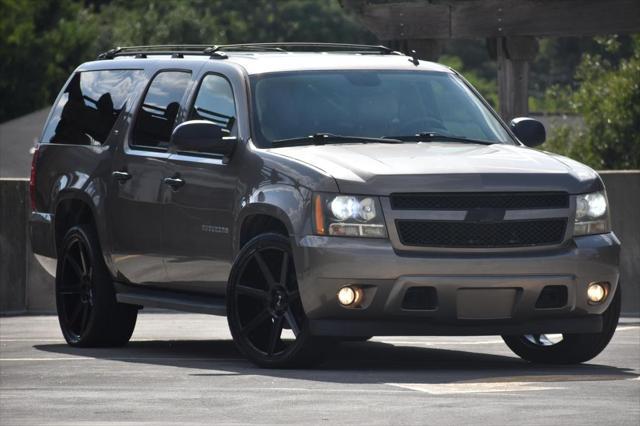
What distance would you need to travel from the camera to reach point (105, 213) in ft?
44.2

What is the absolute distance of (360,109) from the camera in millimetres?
12219

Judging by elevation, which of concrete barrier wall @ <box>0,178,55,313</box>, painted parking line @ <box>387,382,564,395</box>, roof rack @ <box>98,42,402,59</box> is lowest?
concrete barrier wall @ <box>0,178,55,313</box>

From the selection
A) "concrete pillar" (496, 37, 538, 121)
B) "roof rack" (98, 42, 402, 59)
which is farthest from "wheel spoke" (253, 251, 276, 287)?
"concrete pillar" (496, 37, 538, 121)

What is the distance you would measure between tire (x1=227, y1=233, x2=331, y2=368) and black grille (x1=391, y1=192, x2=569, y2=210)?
0.72 m

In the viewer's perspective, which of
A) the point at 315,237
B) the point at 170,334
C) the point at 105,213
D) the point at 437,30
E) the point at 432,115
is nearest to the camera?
the point at 315,237

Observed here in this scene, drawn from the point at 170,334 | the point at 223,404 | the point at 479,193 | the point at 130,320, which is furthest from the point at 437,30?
the point at 223,404

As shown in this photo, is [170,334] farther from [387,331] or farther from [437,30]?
[437,30]

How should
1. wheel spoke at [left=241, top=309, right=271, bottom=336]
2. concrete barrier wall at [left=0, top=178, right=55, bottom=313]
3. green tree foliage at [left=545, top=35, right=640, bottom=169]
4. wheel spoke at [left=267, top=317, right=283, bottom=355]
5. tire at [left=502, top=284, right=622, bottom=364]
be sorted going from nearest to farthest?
wheel spoke at [left=267, top=317, right=283, bottom=355] → wheel spoke at [left=241, top=309, right=271, bottom=336] → tire at [left=502, top=284, right=622, bottom=364] → concrete barrier wall at [left=0, top=178, right=55, bottom=313] → green tree foliage at [left=545, top=35, right=640, bottom=169]

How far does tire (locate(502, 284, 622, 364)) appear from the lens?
11.8 metres

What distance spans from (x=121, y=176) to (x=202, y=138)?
145cm

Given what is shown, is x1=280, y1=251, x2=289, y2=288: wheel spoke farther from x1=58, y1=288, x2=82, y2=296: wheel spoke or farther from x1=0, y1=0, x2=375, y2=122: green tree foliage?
x1=0, y1=0, x2=375, y2=122: green tree foliage

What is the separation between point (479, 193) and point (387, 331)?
90 centimetres

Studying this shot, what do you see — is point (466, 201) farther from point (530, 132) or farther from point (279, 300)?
point (530, 132)

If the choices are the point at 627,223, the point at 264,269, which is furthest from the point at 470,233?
the point at 627,223
